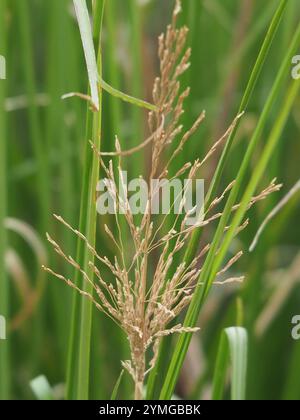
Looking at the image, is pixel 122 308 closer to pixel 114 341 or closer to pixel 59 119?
pixel 59 119

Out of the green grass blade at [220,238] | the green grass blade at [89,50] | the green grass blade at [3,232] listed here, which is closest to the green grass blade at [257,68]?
the green grass blade at [220,238]

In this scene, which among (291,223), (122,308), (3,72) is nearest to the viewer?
(122,308)

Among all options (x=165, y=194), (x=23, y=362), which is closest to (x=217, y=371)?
(x=165, y=194)

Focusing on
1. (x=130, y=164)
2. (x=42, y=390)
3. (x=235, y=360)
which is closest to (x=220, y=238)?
(x=235, y=360)

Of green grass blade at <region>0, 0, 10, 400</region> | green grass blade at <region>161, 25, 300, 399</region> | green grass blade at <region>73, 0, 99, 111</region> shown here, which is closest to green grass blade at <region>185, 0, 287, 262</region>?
green grass blade at <region>161, 25, 300, 399</region>

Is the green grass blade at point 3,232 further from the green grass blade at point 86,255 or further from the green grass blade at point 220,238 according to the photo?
the green grass blade at point 220,238

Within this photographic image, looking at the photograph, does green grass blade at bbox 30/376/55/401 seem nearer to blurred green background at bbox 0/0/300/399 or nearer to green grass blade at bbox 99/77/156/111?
blurred green background at bbox 0/0/300/399

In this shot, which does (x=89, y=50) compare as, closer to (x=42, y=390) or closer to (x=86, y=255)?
(x=86, y=255)
